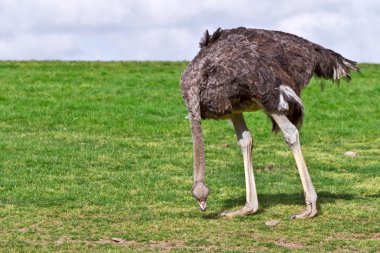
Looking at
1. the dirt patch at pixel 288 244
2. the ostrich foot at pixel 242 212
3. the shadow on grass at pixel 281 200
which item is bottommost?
the dirt patch at pixel 288 244

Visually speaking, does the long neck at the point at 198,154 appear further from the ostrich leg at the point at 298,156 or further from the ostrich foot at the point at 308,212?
the ostrich foot at the point at 308,212

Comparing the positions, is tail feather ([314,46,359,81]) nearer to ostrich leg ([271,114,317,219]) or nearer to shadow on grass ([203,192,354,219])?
ostrich leg ([271,114,317,219])

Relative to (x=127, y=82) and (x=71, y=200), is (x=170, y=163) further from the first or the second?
(x=127, y=82)

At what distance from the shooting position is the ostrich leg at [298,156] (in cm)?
1061

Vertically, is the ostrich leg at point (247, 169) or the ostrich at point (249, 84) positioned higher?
the ostrich at point (249, 84)

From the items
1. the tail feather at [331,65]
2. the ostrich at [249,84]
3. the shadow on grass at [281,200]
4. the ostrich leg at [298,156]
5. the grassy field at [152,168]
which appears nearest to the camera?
the grassy field at [152,168]

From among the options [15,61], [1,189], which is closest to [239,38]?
[1,189]

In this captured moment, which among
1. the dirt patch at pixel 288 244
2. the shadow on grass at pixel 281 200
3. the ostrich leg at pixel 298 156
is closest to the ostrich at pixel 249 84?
the ostrich leg at pixel 298 156

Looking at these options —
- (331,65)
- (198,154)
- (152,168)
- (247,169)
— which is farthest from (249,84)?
(152,168)

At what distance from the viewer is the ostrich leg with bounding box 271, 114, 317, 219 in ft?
34.8

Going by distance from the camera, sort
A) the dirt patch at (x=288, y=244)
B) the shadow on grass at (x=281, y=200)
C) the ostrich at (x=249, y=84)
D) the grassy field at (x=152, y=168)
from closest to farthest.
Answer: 1. the dirt patch at (x=288, y=244)
2. the grassy field at (x=152, y=168)
3. the ostrich at (x=249, y=84)
4. the shadow on grass at (x=281, y=200)

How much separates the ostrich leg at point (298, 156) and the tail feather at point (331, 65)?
99cm

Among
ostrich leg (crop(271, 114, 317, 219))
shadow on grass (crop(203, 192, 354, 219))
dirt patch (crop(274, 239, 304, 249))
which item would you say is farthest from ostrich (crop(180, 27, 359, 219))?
dirt patch (crop(274, 239, 304, 249))

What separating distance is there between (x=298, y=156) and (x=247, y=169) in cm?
71
